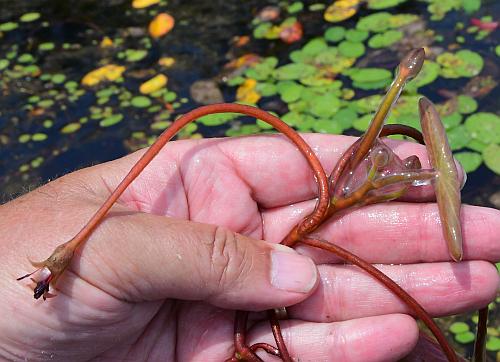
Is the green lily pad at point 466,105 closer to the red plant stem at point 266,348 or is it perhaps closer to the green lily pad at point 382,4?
the green lily pad at point 382,4

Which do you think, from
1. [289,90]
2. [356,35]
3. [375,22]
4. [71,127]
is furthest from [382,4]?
[71,127]

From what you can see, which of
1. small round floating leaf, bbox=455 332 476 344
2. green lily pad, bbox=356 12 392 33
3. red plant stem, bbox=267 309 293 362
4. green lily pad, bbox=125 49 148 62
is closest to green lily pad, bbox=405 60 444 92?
green lily pad, bbox=356 12 392 33

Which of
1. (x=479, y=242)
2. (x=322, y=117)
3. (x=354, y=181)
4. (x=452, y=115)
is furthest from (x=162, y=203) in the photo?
(x=452, y=115)

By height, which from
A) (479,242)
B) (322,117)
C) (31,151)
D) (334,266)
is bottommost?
(31,151)

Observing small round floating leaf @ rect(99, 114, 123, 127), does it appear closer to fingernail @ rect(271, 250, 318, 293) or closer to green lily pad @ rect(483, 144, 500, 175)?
green lily pad @ rect(483, 144, 500, 175)

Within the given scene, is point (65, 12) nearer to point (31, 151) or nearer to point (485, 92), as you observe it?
point (31, 151)

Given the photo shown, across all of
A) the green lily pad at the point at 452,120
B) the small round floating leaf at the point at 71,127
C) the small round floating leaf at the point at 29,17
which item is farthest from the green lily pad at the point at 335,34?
the small round floating leaf at the point at 29,17

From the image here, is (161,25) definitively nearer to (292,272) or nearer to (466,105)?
(466,105)
